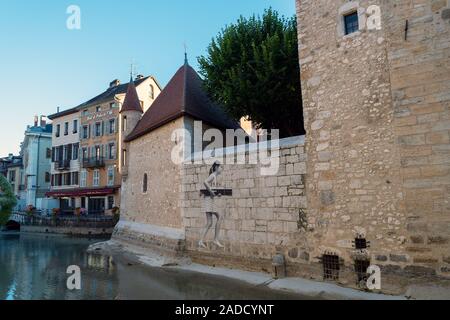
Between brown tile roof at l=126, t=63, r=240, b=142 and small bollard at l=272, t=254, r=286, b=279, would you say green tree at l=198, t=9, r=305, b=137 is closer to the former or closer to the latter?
brown tile roof at l=126, t=63, r=240, b=142

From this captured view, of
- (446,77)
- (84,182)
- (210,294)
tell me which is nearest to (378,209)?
(446,77)

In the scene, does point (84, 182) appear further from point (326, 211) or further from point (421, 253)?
point (421, 253)

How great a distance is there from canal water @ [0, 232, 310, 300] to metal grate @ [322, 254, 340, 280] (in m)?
1.11

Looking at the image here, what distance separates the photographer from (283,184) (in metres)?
8.20

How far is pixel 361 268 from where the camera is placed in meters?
6.64

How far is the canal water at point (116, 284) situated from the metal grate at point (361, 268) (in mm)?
1454

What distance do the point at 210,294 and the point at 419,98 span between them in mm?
6317

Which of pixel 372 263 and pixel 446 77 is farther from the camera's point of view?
pixel 372 263

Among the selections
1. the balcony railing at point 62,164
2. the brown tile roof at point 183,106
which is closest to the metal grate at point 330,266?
the brown tile roof at point 183,106

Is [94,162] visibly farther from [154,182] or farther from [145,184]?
[154,182]

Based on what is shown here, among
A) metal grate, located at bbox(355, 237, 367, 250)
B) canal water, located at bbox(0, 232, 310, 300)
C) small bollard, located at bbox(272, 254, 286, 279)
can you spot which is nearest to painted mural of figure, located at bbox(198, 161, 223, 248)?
canal water, located at bbox(0, 232, 310, 300)

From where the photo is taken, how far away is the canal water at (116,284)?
699cm

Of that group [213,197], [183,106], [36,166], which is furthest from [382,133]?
[36,166]

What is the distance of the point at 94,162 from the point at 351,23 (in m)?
24.1
